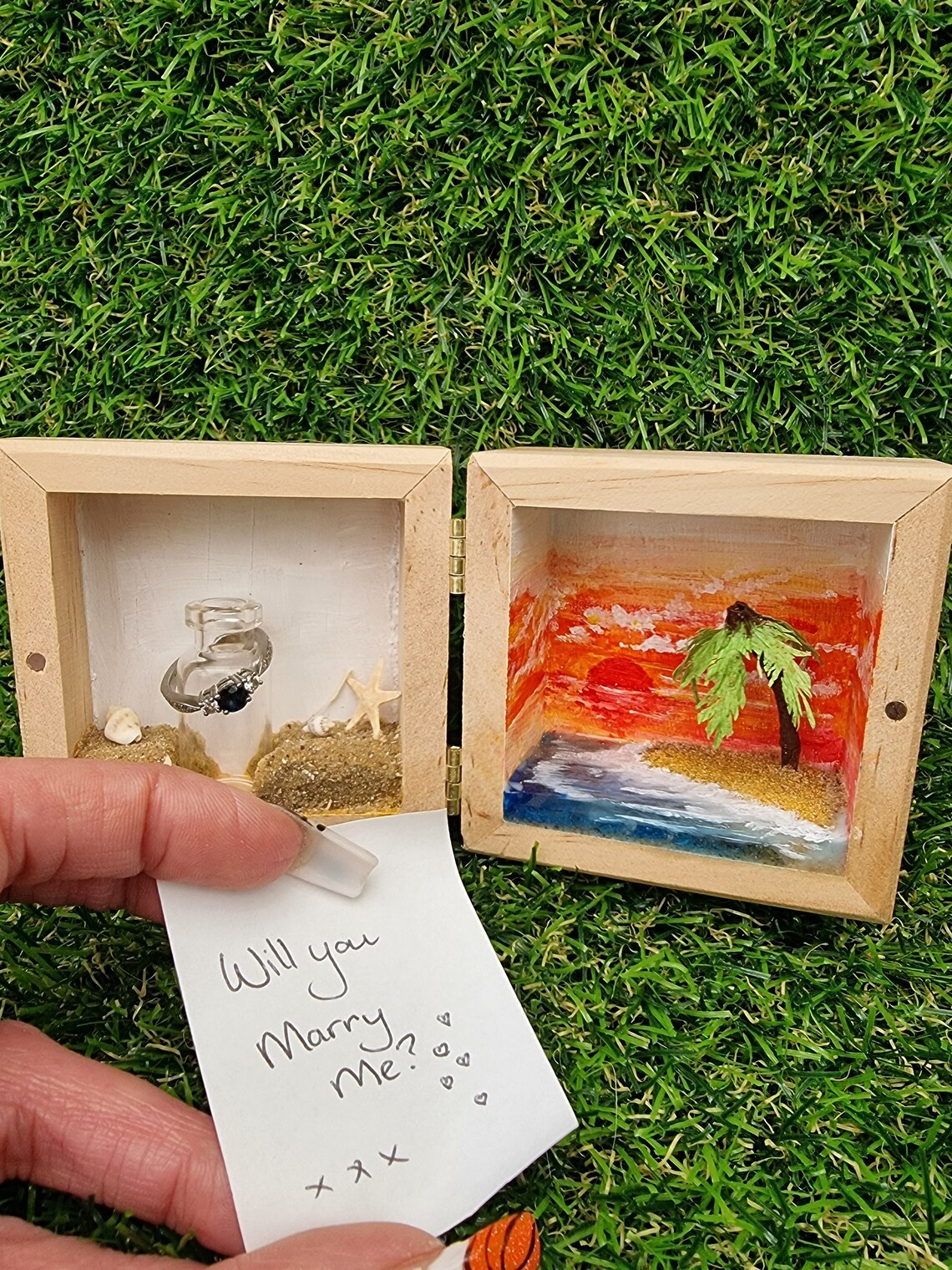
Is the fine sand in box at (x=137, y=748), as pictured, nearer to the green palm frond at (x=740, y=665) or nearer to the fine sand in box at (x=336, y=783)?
the fine sand in box at (x=336, y=783)

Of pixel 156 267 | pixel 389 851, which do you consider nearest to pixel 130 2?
pixel 156 267

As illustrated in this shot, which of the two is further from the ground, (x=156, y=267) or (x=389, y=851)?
(x=156, y=267)

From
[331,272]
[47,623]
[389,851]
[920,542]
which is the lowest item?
[389,851]

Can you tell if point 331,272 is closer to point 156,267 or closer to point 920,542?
point 156,267

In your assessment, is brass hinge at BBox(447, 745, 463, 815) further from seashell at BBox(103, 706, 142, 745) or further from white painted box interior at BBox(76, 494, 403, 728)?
seashell at BBox(103, 706, 142, 745)

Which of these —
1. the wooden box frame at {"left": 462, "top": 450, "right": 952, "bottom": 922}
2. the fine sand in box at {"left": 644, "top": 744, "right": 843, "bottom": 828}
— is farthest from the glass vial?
the fine sand in box at {"left": 644, "top": 744, "right": 843, "bottom": 828}

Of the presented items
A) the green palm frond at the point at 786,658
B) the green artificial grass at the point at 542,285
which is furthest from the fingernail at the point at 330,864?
the green palm frond at the point at 786,658
